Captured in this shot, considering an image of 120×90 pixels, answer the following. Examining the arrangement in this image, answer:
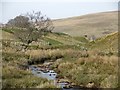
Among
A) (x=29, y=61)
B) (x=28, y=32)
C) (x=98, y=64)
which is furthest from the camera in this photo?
(x=28, y=32)

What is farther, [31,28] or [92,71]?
[31,28]

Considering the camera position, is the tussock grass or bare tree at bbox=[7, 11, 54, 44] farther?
bare tree at bbox=[7, 11, 54, 44]

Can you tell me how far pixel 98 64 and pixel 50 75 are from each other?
491 centimetres

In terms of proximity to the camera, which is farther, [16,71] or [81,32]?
[81,32]

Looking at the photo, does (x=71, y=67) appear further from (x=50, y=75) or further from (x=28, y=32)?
(x=28, y=32)

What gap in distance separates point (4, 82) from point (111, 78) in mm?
8501

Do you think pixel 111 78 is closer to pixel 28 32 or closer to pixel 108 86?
pixel 108 86

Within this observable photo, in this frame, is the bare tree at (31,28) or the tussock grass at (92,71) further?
the bare tree at (31,28)

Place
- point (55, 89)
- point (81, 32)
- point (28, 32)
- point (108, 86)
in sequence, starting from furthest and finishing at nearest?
point (81, 32)
point (28, 32)
point (108, 86)
point (55, 89)

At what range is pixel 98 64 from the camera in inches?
1217

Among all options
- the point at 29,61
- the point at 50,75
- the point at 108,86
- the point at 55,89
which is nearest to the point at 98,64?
the point at 50,75

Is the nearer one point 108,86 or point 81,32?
point 108,86

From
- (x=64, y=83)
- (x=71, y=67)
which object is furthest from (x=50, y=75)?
(x=64, y=83)

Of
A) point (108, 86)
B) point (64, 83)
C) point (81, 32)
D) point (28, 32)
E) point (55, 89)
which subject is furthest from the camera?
point (81, 32)
